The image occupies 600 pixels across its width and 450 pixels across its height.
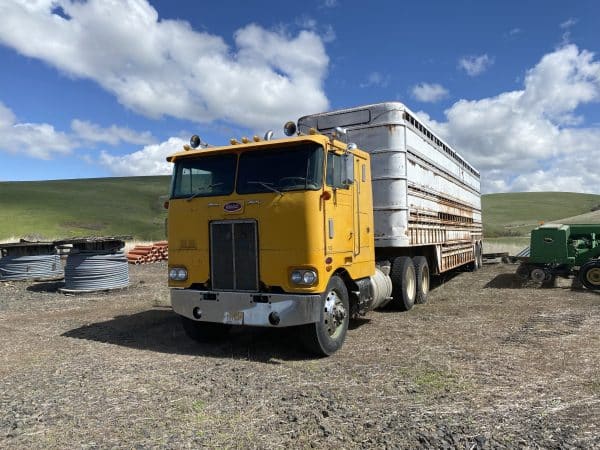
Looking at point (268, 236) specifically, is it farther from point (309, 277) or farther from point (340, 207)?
point (340, 207)

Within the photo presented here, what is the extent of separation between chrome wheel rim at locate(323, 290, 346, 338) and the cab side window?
60.8 inches

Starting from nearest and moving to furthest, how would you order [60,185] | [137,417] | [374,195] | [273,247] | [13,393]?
[137,417] < [13,393] < [273,247] < [374,195] < [60,185]

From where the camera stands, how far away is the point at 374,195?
9414 mm

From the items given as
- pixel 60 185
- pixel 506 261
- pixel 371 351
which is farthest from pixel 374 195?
pixel 60 185

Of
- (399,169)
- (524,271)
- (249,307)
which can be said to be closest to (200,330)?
(249,307)

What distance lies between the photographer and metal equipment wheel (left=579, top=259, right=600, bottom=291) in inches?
478

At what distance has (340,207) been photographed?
6.81 metres

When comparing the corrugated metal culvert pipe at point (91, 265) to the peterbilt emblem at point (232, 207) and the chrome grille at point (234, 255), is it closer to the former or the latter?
the chrome grille at point (234, 255)

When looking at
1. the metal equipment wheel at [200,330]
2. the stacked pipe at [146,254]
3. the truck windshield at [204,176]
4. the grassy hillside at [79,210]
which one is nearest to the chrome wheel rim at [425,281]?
the metal equipment wheel at [200,330]

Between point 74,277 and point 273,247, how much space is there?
8.70 metres

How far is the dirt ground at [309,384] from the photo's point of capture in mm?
4102

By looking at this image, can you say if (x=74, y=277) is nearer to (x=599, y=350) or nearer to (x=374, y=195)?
(x=374, y=195)

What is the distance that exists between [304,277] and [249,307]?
917 mm

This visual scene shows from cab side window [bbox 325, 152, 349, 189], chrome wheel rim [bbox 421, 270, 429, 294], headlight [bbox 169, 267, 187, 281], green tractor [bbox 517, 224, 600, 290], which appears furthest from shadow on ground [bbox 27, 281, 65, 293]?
green tractor [bbox 517, 224, 600, 290]
